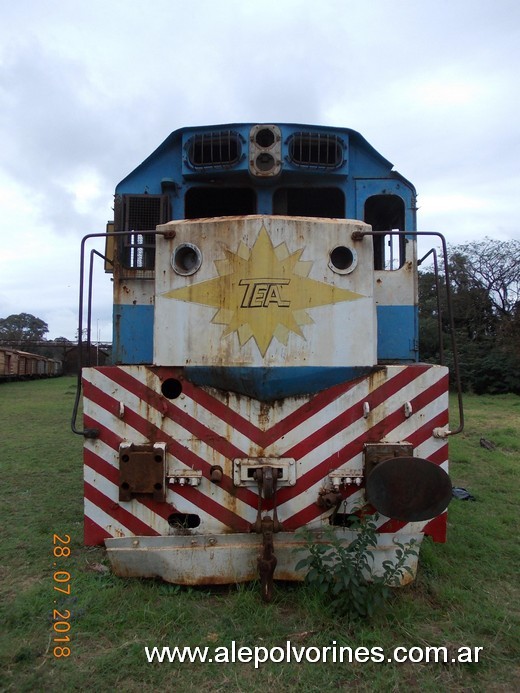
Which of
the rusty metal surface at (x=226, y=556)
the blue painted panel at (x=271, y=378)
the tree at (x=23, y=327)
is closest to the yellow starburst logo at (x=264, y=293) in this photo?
the blue painted panel at (x=271, y=378)

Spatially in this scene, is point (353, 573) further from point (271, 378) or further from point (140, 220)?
point (140, 220)

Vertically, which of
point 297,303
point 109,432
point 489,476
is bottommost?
point 489,476

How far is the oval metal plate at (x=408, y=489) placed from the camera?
272 cm

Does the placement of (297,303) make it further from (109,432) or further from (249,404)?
(109,432)

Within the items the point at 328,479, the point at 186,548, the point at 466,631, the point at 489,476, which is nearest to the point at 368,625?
the point at 466,631

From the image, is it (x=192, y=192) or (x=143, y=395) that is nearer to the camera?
(x=143, y=395)

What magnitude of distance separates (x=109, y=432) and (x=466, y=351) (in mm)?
24621

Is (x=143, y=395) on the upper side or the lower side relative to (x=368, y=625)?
upper

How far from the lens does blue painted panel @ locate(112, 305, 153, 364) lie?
141 inches

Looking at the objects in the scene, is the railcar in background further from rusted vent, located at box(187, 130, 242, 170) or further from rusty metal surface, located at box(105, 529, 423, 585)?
rusty metal surface, located at box(105, 529, 423, 585)

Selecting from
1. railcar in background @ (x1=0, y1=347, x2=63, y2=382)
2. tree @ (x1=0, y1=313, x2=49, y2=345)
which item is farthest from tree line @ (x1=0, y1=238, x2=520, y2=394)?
tree @ (x1=0, y1=313, x2=49, y2=345)

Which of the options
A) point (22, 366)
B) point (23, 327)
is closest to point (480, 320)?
point (22, 366)

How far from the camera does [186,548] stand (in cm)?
299

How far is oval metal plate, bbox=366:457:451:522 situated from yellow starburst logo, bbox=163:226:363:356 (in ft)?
2.92
